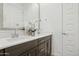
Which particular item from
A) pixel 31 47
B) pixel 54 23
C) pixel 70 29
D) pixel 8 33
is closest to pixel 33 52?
pixel 31 47

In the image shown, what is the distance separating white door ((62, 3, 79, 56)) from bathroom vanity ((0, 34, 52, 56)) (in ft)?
0.90

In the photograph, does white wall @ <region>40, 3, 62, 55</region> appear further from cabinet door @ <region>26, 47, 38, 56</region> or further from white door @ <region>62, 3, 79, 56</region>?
cabinet door @ <region>26, 47, 38, 56</region>

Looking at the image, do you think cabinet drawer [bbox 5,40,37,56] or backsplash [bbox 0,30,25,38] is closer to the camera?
cabinet drawer [bbox 5,40,37,56]

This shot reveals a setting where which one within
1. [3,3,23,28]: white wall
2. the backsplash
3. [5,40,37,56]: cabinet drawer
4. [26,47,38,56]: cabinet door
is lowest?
[26,47,38,56]: cabinet door

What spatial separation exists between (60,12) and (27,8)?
572mm

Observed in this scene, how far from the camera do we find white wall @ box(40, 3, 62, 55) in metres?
1.88

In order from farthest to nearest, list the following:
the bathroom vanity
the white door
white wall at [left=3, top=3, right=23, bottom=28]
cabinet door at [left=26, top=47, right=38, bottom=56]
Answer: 1. the white door
2. white wall at [left=3, top=3, right=23, bottom=28]
3. cabinet door at [left=26, top=47, right=38, bottom=56]
4. the bathroom vanity

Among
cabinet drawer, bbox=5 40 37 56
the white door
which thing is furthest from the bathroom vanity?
the white door

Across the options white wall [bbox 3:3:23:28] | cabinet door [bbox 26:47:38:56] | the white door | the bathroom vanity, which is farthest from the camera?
the white door

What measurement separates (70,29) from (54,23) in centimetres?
29

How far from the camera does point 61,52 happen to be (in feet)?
6.28

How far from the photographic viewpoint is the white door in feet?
6.09

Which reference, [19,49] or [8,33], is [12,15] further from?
[19,49]

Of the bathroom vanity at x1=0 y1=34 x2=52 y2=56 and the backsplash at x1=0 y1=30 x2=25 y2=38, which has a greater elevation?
the backsplash at x1=0 y1=30 x2=25 y2=38
